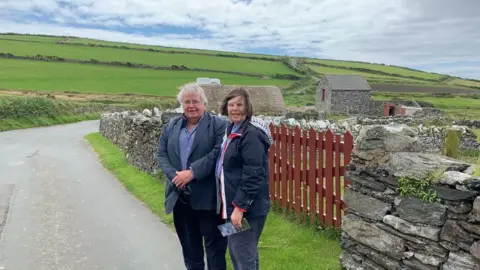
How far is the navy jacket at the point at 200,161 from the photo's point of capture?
4207mm

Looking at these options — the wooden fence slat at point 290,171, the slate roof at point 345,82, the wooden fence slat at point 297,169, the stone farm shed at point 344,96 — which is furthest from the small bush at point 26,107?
the slate roof at point 345,82

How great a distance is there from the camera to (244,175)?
369cm

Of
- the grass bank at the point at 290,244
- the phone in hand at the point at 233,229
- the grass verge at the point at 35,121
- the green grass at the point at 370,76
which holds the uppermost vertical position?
the green grass at the point at 370,76

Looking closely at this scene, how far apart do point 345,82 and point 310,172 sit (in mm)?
48101

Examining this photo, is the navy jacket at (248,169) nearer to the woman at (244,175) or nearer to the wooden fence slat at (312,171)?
the woman at (244,175)

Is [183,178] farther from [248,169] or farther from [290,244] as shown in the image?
[290,244]

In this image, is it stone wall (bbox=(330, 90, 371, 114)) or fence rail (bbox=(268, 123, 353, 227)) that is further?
stone wall (bbox=(330, 90, 371, 114))

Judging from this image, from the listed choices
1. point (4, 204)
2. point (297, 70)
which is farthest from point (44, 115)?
point (297, 70)

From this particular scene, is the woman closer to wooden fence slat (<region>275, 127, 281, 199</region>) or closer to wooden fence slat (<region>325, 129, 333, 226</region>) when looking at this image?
wooden fence slat (<region>325, 129, 333, 226</region>)

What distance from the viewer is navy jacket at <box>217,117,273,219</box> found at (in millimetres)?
3674

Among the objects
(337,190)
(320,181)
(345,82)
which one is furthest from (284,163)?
(345,82)

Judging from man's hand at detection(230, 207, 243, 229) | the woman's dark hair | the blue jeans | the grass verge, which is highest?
the woman's dark hair

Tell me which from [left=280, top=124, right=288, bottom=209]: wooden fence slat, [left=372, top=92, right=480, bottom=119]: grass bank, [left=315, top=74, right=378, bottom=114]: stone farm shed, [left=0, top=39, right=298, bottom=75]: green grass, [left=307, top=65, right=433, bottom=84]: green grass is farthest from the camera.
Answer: [left=307, top=65, right=433, bottom=84]: green grass

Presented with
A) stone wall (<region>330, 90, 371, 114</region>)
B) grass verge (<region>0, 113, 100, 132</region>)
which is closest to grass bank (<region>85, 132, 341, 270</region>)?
grass verge (<region>0, 113, 100, 132</region>)
